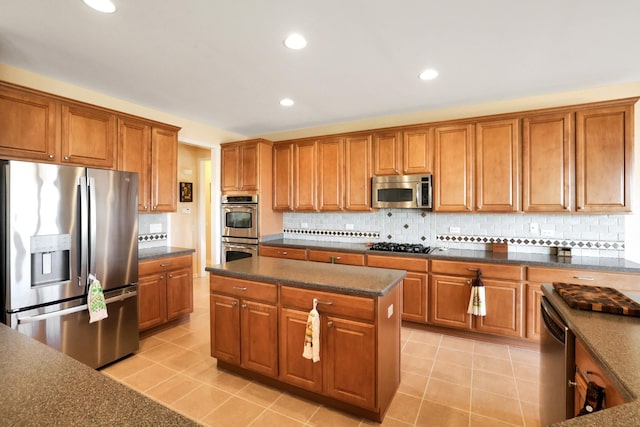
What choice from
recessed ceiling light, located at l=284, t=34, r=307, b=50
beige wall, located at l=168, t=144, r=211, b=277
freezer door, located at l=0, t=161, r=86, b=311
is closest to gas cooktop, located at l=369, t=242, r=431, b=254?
recessed ceiling light, located at l=284, t=34, r=307, b=50

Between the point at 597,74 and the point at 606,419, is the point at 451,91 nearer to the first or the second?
the point at 597,74

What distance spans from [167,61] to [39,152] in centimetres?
132

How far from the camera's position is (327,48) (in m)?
2.37

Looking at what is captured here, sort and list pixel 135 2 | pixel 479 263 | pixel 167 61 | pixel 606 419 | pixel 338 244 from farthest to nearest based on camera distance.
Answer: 1. pixel 338 244
2. pixel 479 263
3. pixel 167 61
4. pixel 135 2
5. pixel 606 419

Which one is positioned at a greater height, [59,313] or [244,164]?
[244,164]

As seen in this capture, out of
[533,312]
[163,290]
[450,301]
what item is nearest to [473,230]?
[450,301]

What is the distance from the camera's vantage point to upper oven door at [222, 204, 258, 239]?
177 inches

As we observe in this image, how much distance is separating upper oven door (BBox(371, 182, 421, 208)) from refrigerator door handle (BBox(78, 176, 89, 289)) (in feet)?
9.87

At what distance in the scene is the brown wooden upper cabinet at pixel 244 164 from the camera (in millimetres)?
4496

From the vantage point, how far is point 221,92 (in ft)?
10.8

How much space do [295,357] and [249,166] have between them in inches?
121

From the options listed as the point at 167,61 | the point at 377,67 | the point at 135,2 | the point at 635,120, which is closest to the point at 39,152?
the point at 167,61

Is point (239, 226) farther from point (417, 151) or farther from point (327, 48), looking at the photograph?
point (327, 48)

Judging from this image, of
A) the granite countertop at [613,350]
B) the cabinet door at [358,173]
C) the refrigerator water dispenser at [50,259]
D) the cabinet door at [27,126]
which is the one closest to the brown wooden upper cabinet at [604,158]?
the granite countertop at [613,350]
